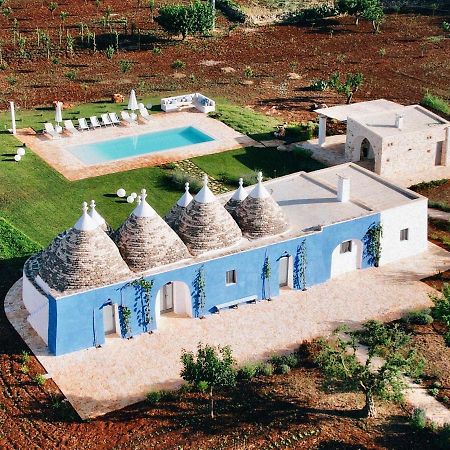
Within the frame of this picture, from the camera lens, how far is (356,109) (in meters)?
45.9

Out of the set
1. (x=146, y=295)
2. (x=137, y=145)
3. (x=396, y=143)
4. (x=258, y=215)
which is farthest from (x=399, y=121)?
(x=146, y=295)

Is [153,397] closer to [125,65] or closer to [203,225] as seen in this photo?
[203,225]

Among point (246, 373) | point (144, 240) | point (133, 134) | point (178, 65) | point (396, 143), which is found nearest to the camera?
point (246, 373)

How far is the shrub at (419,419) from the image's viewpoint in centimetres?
2567

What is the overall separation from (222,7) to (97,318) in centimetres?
4426

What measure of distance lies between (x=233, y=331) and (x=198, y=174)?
537 inches

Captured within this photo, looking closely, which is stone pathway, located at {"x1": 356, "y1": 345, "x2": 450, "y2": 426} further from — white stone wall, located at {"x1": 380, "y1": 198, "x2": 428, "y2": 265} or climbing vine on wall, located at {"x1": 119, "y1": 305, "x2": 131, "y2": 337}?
climbing vine on wall, located at {"x1": 119, "y1": 305, "x2": 131, "y2": 337}

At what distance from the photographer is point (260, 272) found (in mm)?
31734

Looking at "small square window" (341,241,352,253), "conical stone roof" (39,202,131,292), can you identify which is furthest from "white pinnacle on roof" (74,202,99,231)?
"small square window" (341,241,352,253)

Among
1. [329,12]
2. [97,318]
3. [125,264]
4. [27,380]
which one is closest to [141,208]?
[125,264]

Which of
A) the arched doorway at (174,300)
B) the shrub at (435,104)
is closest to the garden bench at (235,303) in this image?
the arched doorway at (174,300)

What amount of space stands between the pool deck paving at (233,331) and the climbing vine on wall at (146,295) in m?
0.52

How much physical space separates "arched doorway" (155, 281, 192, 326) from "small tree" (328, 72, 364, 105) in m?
22.1

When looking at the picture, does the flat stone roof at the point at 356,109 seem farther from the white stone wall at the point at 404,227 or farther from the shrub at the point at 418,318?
the shrub at the point at 418,318
